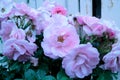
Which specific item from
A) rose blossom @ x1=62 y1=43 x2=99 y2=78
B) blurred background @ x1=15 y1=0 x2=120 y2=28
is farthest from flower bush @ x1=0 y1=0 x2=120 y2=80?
blurred background @ x1=15 y1=0 x2=120 y2=28

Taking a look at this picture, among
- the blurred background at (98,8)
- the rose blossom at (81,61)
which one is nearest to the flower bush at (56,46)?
the rose blossom at (81,61)

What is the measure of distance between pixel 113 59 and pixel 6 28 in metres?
0.55

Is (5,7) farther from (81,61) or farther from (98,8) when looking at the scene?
(98,8)

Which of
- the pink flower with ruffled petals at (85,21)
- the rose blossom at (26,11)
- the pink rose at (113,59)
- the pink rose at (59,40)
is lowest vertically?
the pink rose at (113,59)

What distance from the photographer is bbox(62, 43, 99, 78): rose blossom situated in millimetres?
1418

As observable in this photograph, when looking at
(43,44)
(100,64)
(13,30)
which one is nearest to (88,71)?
(100,64)

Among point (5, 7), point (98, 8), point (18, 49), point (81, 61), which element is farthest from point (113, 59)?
point (98, 8)

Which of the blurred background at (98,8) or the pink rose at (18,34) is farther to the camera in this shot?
the blurred background at (98,8)

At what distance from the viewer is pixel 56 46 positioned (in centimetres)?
146

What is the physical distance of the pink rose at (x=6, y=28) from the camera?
5.17 ft

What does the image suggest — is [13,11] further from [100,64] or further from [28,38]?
[100,64]

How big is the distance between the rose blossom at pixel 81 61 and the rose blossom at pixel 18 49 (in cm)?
19

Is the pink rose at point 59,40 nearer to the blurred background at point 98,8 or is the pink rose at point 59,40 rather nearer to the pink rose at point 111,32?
the pink rose at point 111,32

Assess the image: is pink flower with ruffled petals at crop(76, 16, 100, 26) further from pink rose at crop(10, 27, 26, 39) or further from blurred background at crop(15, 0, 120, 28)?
blurred background at crop(15, 0, 120, 28)
